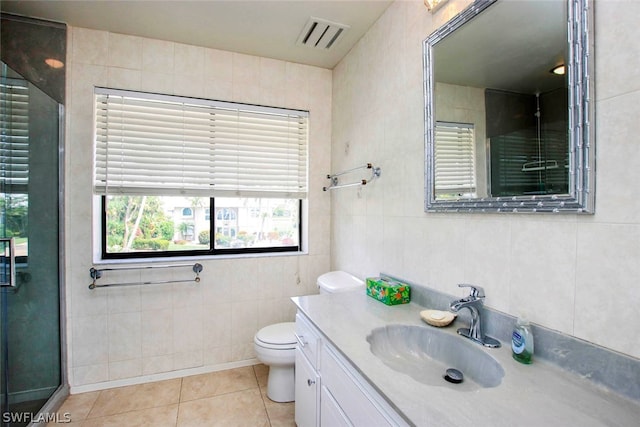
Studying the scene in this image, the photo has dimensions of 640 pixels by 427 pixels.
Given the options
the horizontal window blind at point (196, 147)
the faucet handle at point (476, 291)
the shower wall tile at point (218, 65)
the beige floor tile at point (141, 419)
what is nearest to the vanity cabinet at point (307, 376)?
the faucet handle at point (476, 291)

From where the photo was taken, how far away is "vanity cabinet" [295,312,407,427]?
921mm

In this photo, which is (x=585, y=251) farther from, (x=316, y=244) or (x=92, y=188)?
(x=92, y=188)

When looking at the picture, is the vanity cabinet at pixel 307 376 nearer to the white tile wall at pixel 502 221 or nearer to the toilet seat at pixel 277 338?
the toilet seat at pixel 277 338

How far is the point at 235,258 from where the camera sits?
2451 mm

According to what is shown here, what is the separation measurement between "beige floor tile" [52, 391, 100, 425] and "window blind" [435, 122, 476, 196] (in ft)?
8.21

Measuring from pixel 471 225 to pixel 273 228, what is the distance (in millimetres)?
1785

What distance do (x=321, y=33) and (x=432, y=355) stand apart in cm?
211

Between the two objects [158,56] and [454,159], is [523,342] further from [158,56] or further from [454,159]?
[158,56]

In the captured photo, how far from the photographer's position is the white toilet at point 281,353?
194cm

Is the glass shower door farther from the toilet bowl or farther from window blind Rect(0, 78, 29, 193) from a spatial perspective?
the toilet bowl

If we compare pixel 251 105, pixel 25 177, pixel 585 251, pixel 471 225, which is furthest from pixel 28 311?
pixel 585 251

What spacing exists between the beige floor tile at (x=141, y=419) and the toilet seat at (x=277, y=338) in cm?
66

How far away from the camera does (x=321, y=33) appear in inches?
83.8

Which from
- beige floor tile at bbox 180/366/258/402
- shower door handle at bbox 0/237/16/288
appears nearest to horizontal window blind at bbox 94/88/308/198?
shower door handle at bbox 0/237/16/288
